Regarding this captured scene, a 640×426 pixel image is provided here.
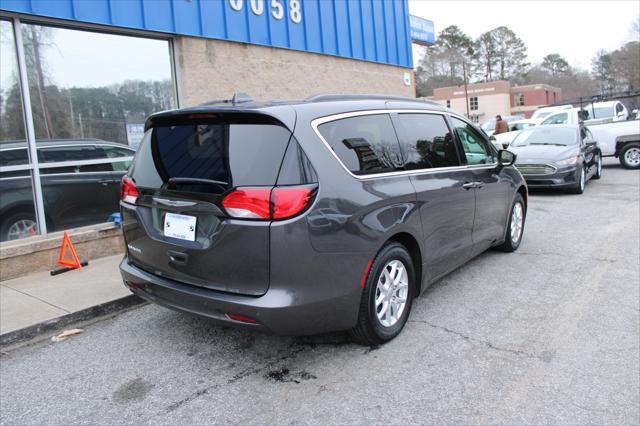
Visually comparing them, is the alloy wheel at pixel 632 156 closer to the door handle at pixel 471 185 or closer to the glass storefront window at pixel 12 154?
the door handle at pixel 471 185

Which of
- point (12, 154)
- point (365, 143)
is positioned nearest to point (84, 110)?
point (12, 154)

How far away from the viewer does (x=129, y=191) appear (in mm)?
3861

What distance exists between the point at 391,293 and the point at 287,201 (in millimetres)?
1256

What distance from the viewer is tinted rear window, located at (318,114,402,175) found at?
341 centimetres

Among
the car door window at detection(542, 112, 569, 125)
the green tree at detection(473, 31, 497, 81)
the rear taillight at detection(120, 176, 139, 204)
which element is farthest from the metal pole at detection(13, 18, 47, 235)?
the green tree at detection(473, 31, 497, 81)

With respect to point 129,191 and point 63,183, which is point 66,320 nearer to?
point 129,191

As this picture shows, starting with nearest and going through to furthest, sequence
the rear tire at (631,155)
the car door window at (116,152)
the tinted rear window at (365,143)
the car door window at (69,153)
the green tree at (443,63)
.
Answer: the tinted rear window at (365,143) < the car door window at (69,153) < the car door window at (116,152) < the rear tire at (631,155) < the green tree at (443,63)

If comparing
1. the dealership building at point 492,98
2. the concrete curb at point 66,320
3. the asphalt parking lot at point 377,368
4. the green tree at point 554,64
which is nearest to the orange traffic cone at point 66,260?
the concrete curb at point 66,320

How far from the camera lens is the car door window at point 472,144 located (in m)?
5.03

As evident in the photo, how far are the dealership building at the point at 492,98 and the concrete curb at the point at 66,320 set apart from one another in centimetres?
7804

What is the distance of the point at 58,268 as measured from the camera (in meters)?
5.98

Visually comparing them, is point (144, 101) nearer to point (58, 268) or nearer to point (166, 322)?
point (58, 268)

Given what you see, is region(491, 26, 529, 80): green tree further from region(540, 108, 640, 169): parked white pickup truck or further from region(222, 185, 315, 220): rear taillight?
region(222, 185, 315, 220): rear taillight

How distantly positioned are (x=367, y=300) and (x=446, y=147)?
1.91 metres
